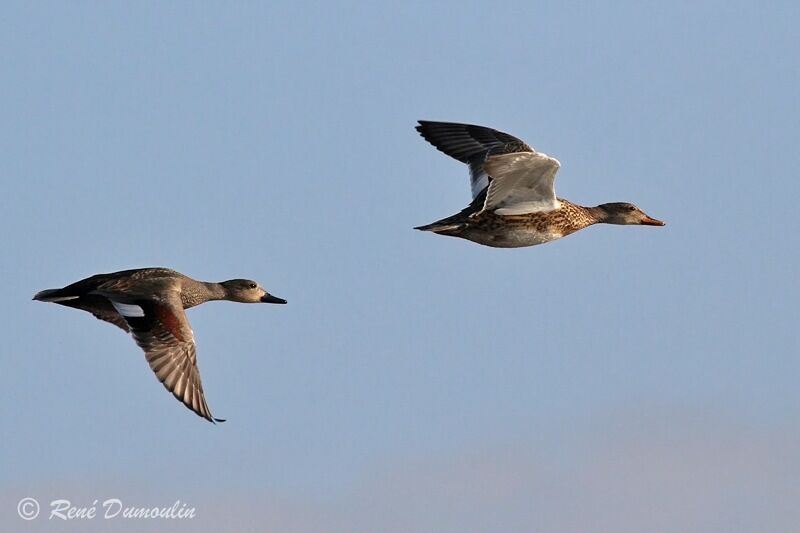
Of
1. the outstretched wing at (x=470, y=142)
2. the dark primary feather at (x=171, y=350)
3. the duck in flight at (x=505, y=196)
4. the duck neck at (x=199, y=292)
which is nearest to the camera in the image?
the dark primary feather at (x=171, y=350)

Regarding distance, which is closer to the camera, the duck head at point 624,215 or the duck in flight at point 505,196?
the duck in flight at point 505,196

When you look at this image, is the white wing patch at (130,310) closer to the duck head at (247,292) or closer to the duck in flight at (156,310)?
the duck in flight at (156,310)

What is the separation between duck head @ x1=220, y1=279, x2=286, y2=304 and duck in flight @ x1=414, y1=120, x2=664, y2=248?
286cm

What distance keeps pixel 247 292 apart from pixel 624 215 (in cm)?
493

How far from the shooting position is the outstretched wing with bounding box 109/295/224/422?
16953 millimetres

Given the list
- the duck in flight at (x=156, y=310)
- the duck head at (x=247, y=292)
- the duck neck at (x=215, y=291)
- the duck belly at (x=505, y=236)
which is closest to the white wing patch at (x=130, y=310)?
the duck in flight at (x=156, y=310)

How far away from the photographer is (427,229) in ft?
59.0

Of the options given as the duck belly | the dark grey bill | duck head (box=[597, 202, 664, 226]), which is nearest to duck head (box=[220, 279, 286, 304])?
the dark grey bill

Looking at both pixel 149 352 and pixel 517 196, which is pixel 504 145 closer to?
pixel 517 196

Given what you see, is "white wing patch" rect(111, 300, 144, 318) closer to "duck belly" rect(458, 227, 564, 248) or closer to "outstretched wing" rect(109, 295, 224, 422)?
"outstretched wing" rect(109, 295, 224, 422)

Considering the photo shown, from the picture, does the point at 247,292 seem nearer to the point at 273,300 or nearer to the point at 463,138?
the point at 273,300

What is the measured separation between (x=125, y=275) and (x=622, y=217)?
6.53 metres

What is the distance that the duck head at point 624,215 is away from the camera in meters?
20.5

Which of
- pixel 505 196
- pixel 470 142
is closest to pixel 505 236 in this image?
pixel 505 196
